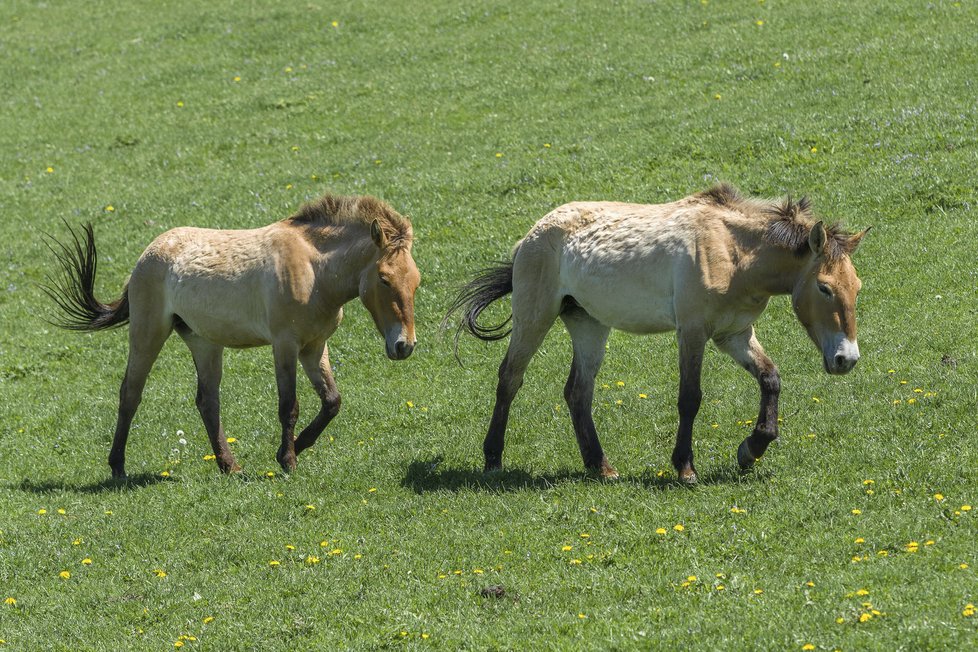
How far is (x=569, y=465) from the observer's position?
11.5 metres

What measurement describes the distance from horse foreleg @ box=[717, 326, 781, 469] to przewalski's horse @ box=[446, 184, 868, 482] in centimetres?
1

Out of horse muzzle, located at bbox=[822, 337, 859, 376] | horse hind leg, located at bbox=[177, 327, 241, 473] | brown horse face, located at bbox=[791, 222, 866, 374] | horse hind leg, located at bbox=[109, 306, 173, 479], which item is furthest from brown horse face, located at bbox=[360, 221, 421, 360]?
horse muzzle, located at bbox=[822, 337, 859, 376]

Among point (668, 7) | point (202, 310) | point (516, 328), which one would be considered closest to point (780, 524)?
point (516, 328)

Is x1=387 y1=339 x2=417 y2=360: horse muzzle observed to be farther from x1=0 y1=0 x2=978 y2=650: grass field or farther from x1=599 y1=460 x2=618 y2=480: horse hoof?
x1=599 y1=460 x2=618 y2=480: horse hoof

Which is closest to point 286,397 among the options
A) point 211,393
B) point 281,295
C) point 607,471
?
point 281,295

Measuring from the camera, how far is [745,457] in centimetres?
1034

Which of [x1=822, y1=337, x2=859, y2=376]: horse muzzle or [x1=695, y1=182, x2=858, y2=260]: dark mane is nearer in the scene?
[x1=822, y1=337, x2=859, y2=376]: horse muzzle

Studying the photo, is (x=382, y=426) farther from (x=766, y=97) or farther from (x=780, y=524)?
(x=766, y=97)

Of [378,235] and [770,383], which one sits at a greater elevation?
[378,235]

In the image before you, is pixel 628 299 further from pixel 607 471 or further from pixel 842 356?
pixel 842 356

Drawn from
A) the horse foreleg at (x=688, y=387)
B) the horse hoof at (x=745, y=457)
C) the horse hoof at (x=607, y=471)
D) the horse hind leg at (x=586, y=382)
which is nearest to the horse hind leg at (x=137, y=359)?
the horse hind leg at (x=586, y=382)

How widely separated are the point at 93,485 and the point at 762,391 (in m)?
6.90

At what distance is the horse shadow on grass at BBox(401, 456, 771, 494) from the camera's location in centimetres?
1027

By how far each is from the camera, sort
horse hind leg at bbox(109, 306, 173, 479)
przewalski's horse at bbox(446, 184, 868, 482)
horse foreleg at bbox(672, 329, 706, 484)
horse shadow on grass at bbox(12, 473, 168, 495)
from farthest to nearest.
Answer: horse hind leg at bbox(109, 306, 173, 479) → horse shadow on grass at bbox(12, 473, 168, 495) → horse foreleg at bbox(672, 329, 706, 484) → przewalski's horse at bbox(446, 184, 868, 482)
